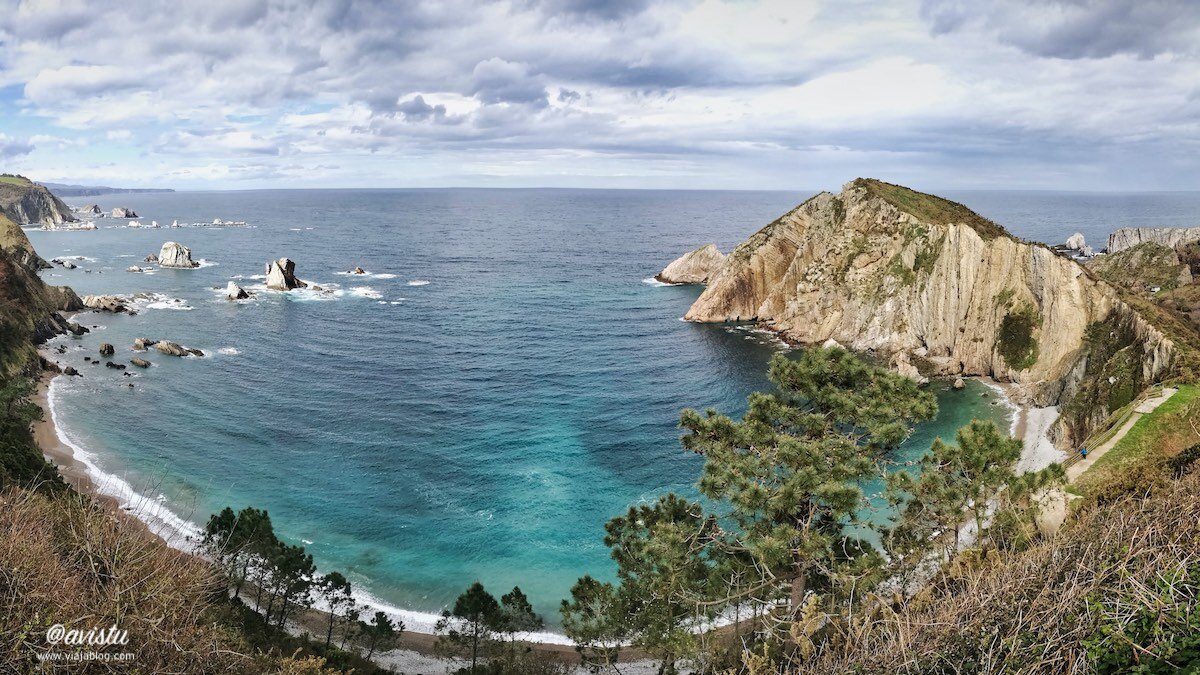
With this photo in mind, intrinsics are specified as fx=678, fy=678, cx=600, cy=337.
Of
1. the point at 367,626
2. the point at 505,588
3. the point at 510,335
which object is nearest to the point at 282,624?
the point at 367,626

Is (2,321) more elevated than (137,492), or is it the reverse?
(2,321)

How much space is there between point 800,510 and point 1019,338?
207 ft

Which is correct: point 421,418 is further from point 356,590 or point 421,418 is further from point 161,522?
point 356,590

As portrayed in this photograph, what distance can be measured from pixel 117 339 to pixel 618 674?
3614 inches

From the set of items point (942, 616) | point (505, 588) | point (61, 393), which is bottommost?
point (505, 588)

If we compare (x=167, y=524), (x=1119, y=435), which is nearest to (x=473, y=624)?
(x=167, y=524)

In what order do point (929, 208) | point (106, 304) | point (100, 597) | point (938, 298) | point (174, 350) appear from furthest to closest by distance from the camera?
point (106, 304) → point (929, 208) → point (174, 350) → point (938, 298) → point (100, 597)

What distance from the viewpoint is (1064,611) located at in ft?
40.8

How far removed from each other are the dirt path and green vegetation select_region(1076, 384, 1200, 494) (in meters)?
0.33

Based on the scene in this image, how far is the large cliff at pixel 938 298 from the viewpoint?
203 feet

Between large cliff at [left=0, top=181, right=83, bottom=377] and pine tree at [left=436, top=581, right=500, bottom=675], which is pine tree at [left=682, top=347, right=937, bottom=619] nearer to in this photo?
pine tree at [left=436, top=581, right=500, bottom=675]

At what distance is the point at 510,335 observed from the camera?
96625 mm

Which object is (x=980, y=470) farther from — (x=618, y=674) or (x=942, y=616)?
(x=618, y=674)

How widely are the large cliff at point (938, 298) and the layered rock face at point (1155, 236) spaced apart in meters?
56.6
